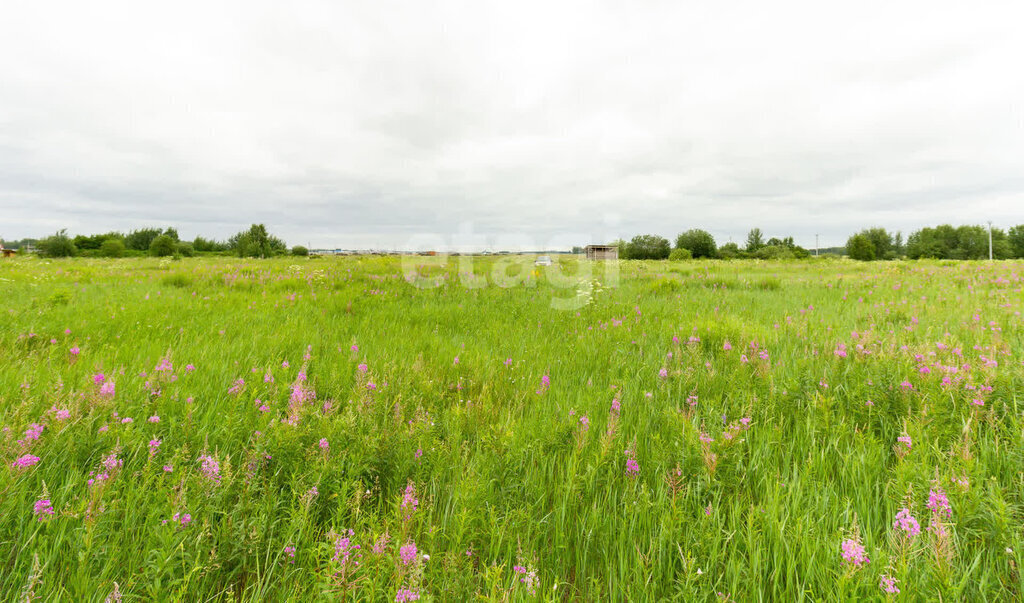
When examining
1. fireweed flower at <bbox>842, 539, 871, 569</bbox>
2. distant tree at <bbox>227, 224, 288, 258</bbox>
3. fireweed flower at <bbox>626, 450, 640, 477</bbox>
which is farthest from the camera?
distant tree at <bbox>227, 224, 288, 258</bbox>

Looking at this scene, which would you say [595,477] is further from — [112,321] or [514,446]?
[112,321]

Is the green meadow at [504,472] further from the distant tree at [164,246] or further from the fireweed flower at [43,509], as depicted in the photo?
the distant tree at [164,246]

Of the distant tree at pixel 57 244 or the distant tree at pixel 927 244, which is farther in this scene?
the distant tree at pixel 927 244

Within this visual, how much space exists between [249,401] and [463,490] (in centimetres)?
195

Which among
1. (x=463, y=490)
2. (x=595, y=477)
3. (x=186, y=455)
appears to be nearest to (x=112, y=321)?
(x=186, y=455)

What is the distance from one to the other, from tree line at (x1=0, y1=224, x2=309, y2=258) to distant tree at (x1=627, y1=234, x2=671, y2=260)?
68.8 meters

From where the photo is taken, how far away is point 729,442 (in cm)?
203

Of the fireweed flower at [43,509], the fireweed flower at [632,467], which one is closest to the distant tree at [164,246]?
the fireweed flower at [43,509]

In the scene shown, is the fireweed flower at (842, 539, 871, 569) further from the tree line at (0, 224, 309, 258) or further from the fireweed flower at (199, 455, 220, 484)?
the tree line at (0, 224, 309, 258)

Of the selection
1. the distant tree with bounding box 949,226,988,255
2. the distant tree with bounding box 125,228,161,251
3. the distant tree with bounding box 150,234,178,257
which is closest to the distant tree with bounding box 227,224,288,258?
the distant tree with bounding box 150,234,178,257

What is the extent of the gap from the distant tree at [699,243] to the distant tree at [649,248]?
697 cm

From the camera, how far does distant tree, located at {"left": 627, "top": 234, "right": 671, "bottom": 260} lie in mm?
85688

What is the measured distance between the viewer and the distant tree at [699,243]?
96188 mm

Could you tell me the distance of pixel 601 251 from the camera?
94.3 feet
